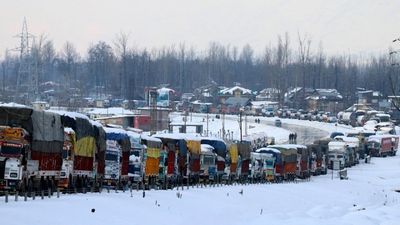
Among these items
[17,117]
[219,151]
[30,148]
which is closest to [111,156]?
[30,148]

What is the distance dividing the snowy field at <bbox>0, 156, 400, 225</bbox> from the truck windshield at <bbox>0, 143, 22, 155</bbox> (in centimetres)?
185

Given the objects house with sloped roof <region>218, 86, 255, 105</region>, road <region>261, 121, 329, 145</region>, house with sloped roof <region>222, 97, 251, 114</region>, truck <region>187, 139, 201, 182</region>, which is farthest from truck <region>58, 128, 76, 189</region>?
house with sloped roof <region>218, 86, 255, 105</region>

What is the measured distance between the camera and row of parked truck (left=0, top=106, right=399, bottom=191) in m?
25.7

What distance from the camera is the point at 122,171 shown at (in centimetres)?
3369

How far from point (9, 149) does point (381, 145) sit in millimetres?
72559

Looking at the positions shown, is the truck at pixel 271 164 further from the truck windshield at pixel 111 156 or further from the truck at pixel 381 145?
the truck at pixel 381 145

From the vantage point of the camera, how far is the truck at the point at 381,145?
9122 cm

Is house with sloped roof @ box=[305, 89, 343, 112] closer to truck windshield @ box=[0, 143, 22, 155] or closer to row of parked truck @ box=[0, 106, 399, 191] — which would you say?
row of parked truck @ box=[0, 106, 399, 191]

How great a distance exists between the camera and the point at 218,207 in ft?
99.2

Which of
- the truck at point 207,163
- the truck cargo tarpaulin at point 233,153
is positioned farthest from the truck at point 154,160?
the truck cargo tarpaulin at point 233,153

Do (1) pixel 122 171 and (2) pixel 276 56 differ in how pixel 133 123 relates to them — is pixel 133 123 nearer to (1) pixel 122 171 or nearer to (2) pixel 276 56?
(1) pixel 122 171

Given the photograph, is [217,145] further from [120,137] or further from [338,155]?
[338,155]

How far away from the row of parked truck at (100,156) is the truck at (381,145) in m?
37.6

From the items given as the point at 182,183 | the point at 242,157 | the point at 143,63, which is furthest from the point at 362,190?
the point at 143,63
